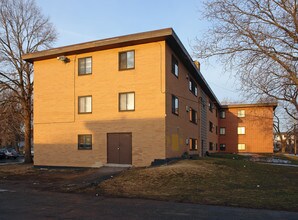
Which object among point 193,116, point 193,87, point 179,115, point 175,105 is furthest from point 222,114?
point 175,105

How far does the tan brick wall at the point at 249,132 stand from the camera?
44.2 meters

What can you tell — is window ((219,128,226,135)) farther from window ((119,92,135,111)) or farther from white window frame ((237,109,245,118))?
window ((119,92,135,111))

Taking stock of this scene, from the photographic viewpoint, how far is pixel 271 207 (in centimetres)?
932

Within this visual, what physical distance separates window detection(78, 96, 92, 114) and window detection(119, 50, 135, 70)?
325cm

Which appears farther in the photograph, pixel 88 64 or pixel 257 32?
pixel 88 64

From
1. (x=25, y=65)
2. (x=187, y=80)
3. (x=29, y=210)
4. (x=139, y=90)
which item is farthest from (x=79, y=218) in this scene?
(x=25, y=65)

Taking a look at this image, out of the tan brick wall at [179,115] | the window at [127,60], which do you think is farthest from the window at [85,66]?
the tan brick wall at [179,115]

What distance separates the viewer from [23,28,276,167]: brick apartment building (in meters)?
19.0

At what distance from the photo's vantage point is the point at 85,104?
70.1 feet

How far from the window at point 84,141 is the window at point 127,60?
206 inches

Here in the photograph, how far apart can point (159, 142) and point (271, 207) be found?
32.1 ft

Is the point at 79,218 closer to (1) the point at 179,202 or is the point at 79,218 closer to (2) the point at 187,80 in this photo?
(1) the point at 179,202

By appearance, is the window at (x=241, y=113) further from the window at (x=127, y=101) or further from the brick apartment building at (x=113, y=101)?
the window at (x=127, y=101)

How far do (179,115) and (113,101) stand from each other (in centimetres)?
504
